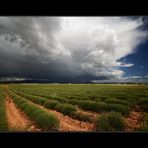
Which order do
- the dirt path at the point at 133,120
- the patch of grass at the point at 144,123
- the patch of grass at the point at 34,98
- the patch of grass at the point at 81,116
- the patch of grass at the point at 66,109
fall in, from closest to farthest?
the patch of grass at the point at 144,123 → the dirt path at the point at 133,120 → the patch of grass at the point at 81,116 → the patch of grass at the point at 66,109 → the patch of grass at the point at 34,98

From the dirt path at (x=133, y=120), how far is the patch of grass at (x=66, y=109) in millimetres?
1341

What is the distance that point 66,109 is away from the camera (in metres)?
7.21

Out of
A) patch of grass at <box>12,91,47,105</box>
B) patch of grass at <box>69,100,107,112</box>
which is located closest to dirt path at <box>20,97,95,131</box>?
patch of grass at <box>69,100,107,112</box>

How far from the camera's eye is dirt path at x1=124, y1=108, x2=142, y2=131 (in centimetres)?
593

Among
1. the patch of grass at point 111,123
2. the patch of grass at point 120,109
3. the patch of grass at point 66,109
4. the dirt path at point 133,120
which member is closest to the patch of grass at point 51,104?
the patch of grass at point 66,109

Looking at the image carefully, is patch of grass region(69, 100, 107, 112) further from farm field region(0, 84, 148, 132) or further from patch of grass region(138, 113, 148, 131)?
patch of grass region(138, 113, 148, 131)

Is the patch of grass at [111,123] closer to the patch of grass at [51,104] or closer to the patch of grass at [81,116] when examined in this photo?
the patch of grass at [81,116]

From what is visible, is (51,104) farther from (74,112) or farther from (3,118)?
(3,118)

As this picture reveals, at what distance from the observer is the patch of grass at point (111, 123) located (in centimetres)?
596

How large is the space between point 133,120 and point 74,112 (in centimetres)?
144

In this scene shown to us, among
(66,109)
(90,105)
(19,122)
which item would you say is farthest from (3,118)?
(90,105)
